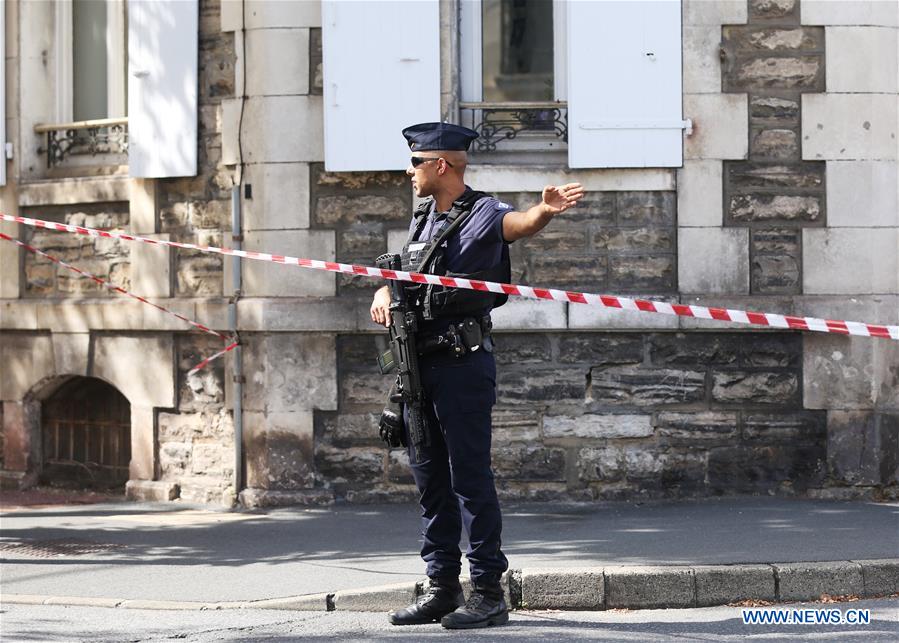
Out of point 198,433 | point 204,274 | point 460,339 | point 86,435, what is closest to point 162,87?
point 204,274

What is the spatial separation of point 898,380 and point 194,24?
516 centimetres

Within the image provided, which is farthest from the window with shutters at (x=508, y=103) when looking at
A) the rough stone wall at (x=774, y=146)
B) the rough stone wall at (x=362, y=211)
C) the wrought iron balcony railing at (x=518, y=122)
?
the rough stone wall at (x=774, y=146)

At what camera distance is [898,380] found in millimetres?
8922

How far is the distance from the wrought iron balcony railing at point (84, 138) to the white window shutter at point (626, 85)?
3396mm

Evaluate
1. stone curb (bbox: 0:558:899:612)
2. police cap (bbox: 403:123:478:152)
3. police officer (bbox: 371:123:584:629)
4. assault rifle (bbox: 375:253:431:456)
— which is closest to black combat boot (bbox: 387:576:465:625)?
police officer (bbox: 371:123:584:629)

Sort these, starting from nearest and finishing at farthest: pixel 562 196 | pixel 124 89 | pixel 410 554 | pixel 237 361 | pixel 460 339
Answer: pixel 562 196, pixel 460 339, pixel 410 554, pixel 237 361, pixel 124 89

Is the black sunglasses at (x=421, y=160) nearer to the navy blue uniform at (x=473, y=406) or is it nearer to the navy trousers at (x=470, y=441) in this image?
the navy blue uniform at (x=473, y=406)

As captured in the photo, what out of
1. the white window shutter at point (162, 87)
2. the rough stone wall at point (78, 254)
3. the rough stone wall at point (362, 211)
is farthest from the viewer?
the rough stone wall at point (78, 254)

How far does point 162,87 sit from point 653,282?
3.56 meters

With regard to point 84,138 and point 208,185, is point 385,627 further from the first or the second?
point 84,138

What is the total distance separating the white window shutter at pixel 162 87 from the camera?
9.36m

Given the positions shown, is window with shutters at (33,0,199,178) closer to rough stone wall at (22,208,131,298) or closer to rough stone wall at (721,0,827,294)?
rough stone wall at (22,208,131,298)

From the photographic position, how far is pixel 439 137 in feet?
19.4

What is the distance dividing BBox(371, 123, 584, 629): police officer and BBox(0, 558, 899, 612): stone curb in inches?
16.2
